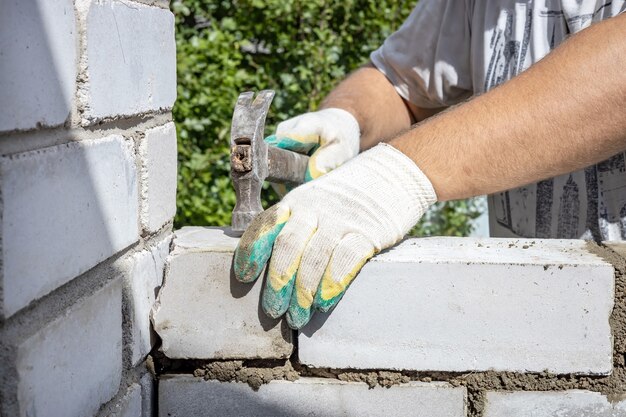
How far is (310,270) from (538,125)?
672 millimetres

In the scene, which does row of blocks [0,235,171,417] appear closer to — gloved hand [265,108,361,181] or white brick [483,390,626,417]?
gloved hand [265,108,361,181]

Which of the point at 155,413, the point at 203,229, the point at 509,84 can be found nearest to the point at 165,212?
the point at 203,229

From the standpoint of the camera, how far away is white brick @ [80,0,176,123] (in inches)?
53.3

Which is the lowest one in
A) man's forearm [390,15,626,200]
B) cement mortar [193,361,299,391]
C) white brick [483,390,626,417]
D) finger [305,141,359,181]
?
white brick [483,390,626,417]

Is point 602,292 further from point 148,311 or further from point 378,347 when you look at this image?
point 148,311

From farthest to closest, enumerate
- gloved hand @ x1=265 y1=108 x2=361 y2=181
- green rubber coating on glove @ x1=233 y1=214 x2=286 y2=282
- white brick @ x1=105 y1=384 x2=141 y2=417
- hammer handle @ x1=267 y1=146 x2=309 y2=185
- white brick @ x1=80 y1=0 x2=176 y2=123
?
1. gloved hand @ x1=265 y1=108 x2=361 y2=181
2. hammer handle @ x1=267 y1=146 x2=309 y2=185
3. green rubber coating on glove @ x1=233 y1=214 x2=286 y2=282
4. white brick @ x1=105 y1=384 x2=141 y2=417
5. white brick @ x1=80 y1=0 x2=176 y2=123

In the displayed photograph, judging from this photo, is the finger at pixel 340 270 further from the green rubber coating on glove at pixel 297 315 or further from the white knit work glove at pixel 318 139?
the white knit work glove at pixel 318 139

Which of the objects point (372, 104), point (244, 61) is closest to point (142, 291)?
point (372, 104)

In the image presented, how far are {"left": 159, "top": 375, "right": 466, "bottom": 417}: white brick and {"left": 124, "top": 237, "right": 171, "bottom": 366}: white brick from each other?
0.15 meters

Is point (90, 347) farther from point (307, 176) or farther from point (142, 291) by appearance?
point (307, 176)

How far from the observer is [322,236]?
164cm

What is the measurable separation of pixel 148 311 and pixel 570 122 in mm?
1123

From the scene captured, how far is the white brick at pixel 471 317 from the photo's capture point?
172 cm

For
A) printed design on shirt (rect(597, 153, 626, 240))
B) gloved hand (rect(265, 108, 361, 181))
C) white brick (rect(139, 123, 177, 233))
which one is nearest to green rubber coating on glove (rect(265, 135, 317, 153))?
gloved hand (rect(265, 108, 361, 181))
